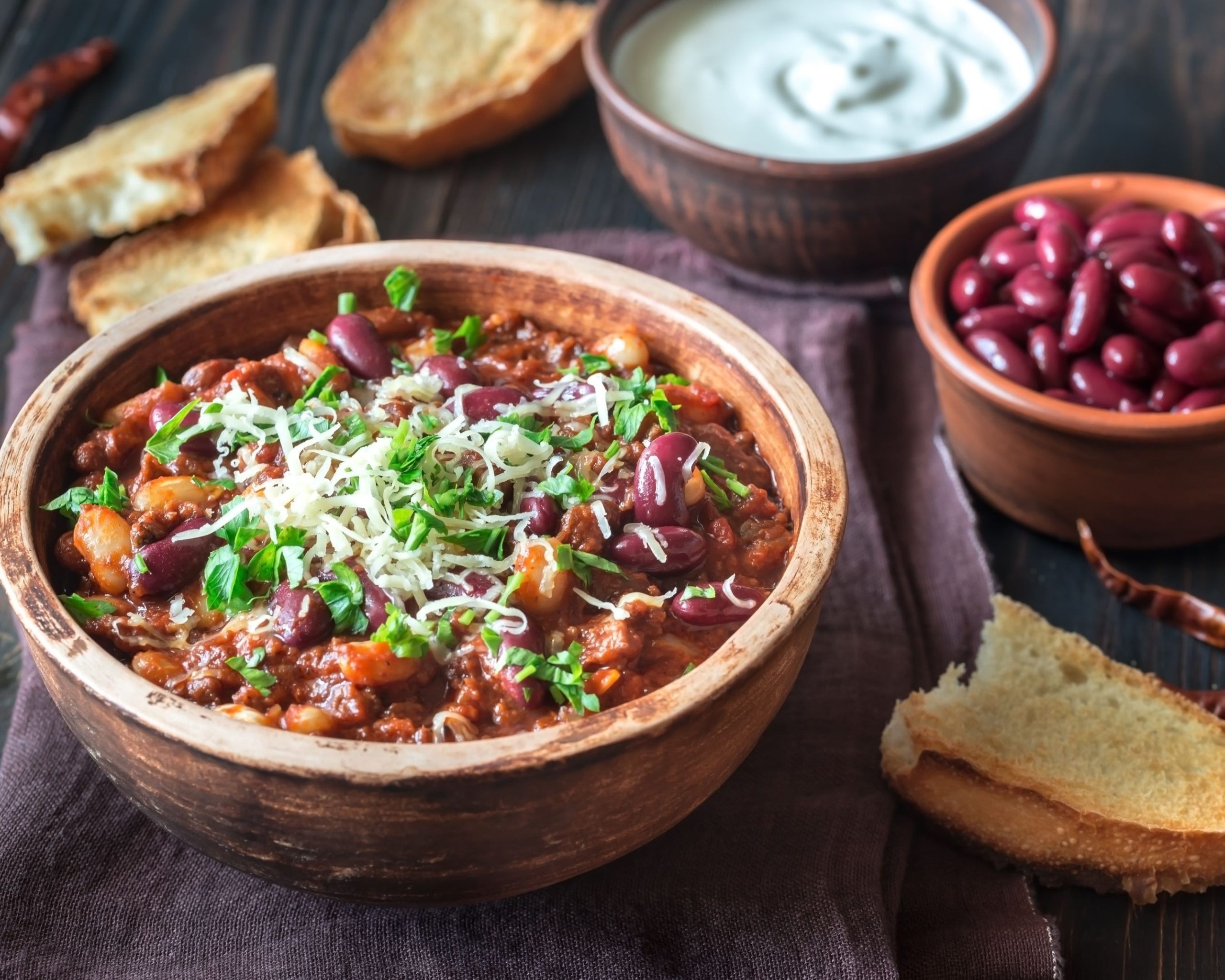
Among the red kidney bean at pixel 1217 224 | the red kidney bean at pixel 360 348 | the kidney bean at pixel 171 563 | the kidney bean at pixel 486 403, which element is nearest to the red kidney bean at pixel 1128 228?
the red kidney bean at pixel 1217 224

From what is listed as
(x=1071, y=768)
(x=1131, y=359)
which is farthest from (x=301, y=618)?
(x=1131, y=359)

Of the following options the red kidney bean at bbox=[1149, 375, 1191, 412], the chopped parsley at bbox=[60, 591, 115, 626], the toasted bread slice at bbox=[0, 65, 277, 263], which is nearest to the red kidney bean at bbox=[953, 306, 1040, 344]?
the red kidney bean at bbox=[1149, 375, 1191, 412]

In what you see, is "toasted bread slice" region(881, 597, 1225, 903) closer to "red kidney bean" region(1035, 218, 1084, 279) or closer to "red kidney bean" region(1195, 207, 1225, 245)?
"red kidney bean" region(1035, 218, 1084, 279)

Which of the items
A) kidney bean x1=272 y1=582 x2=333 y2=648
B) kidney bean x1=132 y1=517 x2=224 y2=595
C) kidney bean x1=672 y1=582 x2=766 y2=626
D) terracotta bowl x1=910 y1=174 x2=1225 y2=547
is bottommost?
terracotta bowl x1=910 y1=174 x2=1225 y2=547

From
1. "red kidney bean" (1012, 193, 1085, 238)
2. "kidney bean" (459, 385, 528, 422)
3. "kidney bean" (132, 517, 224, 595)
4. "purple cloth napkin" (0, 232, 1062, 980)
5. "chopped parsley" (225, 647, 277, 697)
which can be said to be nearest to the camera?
"chopped parsley" (225, 647, 277, 697)

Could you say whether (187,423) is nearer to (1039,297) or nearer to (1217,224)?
(1039,297)

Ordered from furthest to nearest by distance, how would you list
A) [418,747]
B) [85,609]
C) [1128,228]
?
[1128,228]
[85,609]
[418,747]
